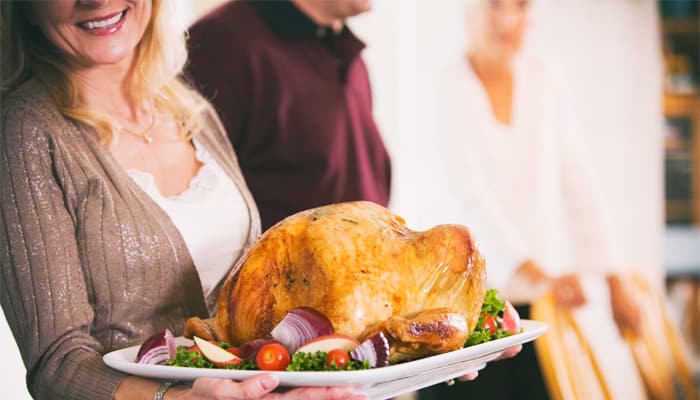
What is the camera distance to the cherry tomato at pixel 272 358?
3.14ft

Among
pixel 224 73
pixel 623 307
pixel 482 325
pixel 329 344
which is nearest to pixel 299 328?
pixel 329 344

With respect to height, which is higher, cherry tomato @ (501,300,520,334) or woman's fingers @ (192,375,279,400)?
Answer: woman's fingers @ (192,375,279,400)

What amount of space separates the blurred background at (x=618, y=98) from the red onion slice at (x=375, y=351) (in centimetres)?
113

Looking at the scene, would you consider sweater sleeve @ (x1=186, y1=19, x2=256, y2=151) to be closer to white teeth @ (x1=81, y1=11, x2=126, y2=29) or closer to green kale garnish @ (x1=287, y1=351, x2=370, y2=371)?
white teeth @ (x1=81, y1=11, x2=126, y2=29)

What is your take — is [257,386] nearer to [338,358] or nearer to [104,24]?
[338,358]

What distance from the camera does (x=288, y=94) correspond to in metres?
1.85

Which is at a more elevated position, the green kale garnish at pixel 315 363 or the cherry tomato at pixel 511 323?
the green kale garnish at pixel 315 363

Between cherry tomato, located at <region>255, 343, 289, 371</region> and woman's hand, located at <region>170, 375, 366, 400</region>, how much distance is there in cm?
4

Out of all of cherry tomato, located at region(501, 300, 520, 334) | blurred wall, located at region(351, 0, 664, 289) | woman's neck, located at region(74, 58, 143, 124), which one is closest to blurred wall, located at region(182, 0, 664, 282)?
blurred wall, located at region(351, 0, 664, 289)

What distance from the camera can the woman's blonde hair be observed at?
4.24 feet

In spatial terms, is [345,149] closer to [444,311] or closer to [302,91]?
[302,91]

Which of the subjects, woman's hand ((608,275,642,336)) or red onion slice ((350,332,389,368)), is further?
woman's hand ((608,275,642,336))

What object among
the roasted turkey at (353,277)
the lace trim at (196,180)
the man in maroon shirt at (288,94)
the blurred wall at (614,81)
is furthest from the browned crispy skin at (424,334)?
the blurred wall at (614,81)

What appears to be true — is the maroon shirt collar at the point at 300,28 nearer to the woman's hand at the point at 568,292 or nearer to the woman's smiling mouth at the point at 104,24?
the woman's smiling mouth at the point at 104,24
